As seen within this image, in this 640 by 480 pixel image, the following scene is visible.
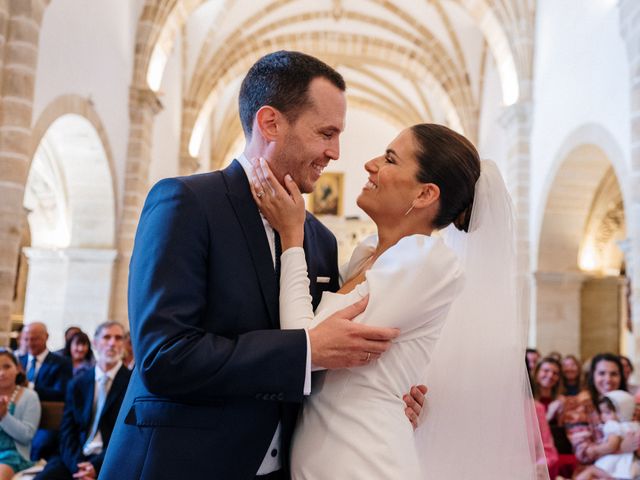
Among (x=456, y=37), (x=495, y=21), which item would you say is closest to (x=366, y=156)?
(x=456, y=37)

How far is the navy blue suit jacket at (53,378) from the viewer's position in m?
6.87

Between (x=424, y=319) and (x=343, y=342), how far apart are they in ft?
0.94

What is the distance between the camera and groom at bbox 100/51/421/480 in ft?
5.50

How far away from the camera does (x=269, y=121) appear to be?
2031 millimetres

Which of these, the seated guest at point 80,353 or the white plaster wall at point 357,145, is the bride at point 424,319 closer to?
the seated guest at point 80,353

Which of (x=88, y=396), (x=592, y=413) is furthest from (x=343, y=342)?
(x=592, y=413)

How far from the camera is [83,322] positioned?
11594 millimetres

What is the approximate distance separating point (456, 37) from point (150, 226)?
1561 centimetres

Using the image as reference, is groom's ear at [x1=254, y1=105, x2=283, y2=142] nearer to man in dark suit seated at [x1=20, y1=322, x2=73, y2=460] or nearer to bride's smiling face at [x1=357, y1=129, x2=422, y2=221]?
bride's smiling face at [x1=357, y1=129, x2=422, y2=221]

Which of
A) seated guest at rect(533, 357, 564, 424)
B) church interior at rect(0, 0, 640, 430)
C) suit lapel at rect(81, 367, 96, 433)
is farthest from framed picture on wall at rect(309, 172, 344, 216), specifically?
suit lapel at rect(81, 367, 96, 433)

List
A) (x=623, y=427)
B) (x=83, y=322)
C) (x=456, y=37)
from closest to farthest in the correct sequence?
1. (x=623, y=427)
2. (x=83, y=322)
3. (x=456, y=37)

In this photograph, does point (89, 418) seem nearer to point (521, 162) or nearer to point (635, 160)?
point (635, 160)

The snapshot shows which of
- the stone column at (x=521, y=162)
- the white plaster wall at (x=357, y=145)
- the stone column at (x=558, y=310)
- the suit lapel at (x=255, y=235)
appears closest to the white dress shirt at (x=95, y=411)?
the suit lapel at (x=255, y=235)

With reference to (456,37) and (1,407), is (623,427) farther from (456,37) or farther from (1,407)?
(456,37)
